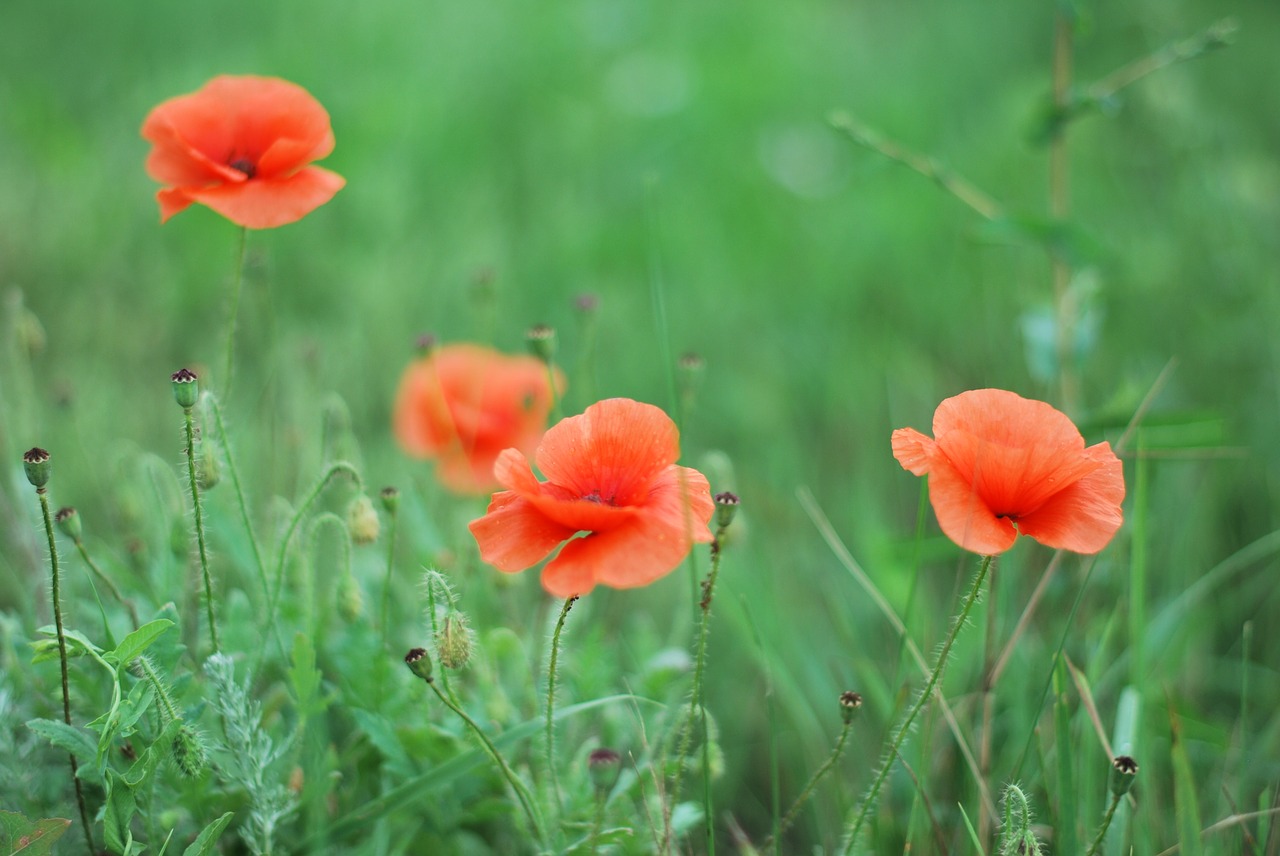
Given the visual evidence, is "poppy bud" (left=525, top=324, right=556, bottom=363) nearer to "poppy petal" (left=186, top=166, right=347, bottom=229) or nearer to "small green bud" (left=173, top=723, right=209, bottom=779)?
"poppy petal" (left=186, top=166, right=347, bottom=229)

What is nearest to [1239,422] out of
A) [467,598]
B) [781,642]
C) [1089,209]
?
[1089,209]

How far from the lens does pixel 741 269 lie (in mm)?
3480

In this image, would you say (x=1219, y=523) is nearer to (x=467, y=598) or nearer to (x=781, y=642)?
(x=781, y=642)

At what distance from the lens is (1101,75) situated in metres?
4.07

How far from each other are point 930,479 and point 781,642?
948mm

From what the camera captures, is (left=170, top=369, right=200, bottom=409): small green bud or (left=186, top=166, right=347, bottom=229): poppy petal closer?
(left=170, top=369, right=200, bottom=409): small green bud

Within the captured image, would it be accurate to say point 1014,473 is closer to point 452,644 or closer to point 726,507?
point 726,507

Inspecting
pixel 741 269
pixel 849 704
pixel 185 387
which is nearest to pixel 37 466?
pixel 185 387

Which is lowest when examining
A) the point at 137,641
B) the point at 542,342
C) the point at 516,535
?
the point at 137,641

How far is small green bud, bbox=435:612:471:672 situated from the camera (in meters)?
1.25

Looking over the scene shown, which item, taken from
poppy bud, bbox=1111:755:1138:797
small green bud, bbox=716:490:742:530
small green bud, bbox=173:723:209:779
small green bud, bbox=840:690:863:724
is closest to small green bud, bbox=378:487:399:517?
small green bud, bbox=173:723:209:779

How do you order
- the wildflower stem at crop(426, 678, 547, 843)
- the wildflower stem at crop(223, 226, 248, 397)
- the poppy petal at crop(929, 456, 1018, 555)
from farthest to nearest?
the wildflower stem at crop(223, 226, 248, 397), the wildflower stem at crop(426, 678, 547, 843), the poppy petal at crop(929, 456, 1018, 555)

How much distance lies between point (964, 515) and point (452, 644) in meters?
0.61

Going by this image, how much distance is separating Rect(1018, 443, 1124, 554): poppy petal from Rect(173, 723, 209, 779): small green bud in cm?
101
